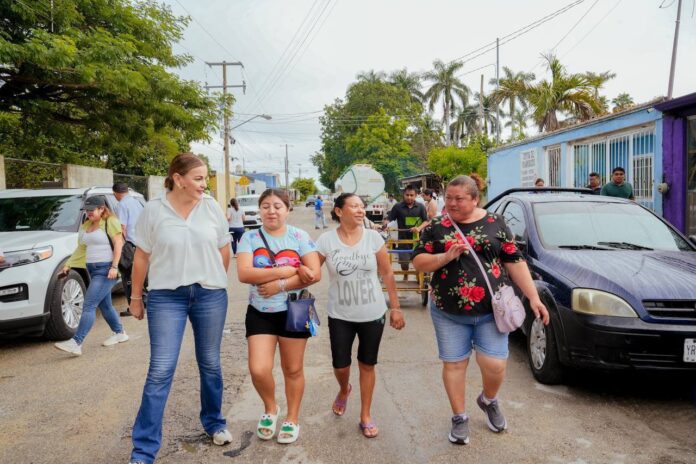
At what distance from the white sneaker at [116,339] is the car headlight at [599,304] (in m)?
4.63

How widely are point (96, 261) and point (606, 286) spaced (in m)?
4.77

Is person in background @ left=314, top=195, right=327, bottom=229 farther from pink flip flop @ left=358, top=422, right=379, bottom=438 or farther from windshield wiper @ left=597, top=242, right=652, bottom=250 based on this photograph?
pink flip flop @ left=358, top=422, right=379, bottom=438

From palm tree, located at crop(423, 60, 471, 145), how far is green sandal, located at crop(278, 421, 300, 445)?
4868cm

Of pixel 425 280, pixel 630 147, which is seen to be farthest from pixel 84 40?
pixel 630 147

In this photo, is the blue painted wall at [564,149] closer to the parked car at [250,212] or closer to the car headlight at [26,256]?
the parked car at [250,212]

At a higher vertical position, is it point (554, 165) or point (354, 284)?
point (554, 165)

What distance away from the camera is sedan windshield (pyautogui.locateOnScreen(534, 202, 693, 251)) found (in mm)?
5164

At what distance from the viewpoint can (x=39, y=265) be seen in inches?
237

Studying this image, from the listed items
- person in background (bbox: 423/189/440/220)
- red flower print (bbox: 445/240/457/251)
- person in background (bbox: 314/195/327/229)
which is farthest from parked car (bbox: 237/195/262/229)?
red flower print (bbox: 445/240/457/251)

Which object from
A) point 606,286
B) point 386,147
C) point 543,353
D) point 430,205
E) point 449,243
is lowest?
point 543,353

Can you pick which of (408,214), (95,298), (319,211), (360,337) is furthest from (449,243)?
(319,211)

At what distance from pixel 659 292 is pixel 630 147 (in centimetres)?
891

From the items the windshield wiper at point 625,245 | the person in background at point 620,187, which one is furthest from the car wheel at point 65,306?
the person in background at point 620,187

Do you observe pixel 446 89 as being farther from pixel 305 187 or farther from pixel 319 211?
pixel 305 187
